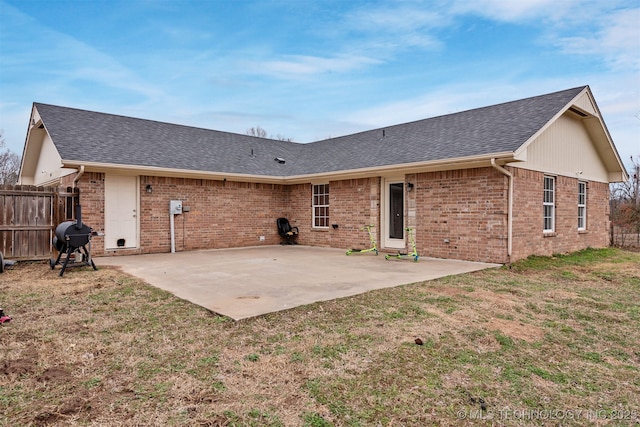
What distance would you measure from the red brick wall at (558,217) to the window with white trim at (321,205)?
19.5 ft

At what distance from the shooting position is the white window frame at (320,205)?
1287 cm

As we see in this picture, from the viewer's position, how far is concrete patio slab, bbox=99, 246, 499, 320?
5215 mm

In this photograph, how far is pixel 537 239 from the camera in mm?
9664

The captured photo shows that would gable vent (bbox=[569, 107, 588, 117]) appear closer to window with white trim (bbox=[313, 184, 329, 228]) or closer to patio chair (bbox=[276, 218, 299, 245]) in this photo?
window with white trim (bbox=[313, 184, 329, 228])

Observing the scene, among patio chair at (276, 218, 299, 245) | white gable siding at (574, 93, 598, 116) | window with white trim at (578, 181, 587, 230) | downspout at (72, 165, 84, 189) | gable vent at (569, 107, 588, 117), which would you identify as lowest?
patio chair at (276, 218, 299, 245)

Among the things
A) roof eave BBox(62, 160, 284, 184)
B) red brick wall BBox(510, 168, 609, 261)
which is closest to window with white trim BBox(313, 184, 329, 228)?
roof eave BBox(62, 160, 284, 184)

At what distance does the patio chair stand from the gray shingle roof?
1754 millimetres

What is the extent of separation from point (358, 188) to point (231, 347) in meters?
8.68

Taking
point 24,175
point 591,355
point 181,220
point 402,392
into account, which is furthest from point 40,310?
point 24,175

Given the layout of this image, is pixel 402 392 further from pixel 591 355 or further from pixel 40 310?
pixel 40 310

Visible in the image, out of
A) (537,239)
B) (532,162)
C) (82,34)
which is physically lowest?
(537,239)

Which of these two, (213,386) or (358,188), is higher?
(358,188)

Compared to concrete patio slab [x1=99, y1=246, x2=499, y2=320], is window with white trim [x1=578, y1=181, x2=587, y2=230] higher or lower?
higher

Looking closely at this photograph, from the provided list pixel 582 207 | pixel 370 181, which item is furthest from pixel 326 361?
pixel 582 207
